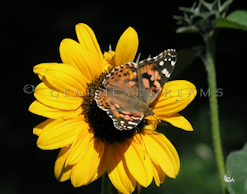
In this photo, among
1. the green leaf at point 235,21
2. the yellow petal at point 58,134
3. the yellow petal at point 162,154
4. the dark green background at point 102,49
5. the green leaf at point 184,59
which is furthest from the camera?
the dark green background at point 102,49

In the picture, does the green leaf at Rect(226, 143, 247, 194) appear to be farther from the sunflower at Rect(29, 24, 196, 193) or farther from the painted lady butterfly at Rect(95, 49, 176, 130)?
the painted lady butterfly at Rect(95, 49, 176, 130)

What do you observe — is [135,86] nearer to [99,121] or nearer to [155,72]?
[155,72]

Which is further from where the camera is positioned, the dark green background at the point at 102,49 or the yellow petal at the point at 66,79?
the dark green background at the point at 102,49

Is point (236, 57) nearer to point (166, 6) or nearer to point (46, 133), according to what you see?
point (166, 6)

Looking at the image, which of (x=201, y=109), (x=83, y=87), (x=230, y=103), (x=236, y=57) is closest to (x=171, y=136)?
(x=201, y=109)

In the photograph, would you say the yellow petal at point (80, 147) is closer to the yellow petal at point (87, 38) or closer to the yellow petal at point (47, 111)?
the yellow petal at point (47, 111)

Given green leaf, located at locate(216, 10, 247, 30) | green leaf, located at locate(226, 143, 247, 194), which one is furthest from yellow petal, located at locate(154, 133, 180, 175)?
green leaf, located at locate(216, 10, 247, 30)

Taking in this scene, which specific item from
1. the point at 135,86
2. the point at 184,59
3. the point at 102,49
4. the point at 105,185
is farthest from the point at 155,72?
the point at 102,49

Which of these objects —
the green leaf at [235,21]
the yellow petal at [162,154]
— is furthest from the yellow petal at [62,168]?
the green leaf at [235,21]
